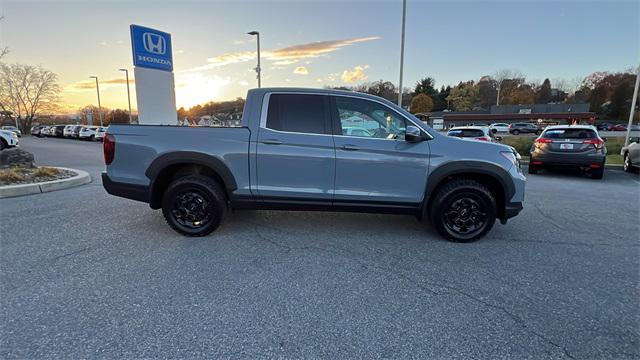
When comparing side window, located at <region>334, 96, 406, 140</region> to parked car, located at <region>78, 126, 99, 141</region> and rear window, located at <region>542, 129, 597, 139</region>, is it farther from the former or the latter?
parked car, located at <region>78, 126, 99, 141</region>

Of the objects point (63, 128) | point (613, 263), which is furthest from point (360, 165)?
point (63, 128)

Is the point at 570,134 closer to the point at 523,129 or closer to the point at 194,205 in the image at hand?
the point at 194,205

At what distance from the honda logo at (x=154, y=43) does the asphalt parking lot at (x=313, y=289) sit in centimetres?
466

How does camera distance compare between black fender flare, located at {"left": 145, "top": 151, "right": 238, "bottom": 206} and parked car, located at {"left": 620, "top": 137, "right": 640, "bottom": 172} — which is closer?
black fender flare, located at {"left": 145, "top": 151, "right": 238, "bottom": 206}

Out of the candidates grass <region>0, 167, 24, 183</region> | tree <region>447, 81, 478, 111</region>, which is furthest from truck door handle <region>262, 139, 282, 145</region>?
tree <region>447, 81, 478, 111</region>

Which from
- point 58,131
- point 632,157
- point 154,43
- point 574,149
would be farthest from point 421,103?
point 154,43

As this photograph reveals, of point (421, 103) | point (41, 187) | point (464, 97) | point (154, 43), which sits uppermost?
point (464, 97)

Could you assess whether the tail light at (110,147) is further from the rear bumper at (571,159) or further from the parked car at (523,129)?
the parked car at (523,129)

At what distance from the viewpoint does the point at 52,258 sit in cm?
345

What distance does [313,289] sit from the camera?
290 cm

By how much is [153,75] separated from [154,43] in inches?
30.1

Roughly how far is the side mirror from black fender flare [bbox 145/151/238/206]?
2.24 meters

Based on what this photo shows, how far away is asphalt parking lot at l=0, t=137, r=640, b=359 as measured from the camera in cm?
222

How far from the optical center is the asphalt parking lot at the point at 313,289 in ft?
7.28
